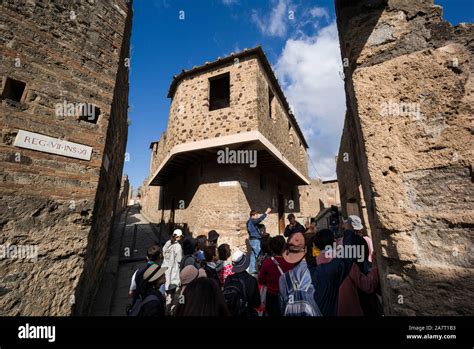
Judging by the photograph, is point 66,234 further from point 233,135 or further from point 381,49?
point 233,135

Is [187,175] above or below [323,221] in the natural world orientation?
above

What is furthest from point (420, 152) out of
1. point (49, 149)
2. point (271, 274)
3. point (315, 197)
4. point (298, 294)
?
point (315, 197)

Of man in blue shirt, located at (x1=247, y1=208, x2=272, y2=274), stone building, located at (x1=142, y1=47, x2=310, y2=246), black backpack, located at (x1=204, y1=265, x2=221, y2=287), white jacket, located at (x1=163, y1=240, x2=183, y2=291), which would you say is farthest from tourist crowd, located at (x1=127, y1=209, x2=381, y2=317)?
stone building, located at (x1=142, y1=47, x2=310, y2=246)

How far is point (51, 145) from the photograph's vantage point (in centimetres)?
262

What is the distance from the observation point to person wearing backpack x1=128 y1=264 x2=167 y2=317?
1934 millimetres

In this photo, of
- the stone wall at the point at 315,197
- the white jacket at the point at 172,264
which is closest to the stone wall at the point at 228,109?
the white jacket at the point at 172,264

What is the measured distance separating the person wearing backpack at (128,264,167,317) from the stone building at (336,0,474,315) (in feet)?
6.26

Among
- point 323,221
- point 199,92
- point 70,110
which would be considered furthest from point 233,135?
point 323,221

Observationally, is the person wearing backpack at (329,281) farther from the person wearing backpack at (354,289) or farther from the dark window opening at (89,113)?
the dark window opening at (89,113)

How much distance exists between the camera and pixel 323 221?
52.4 feet

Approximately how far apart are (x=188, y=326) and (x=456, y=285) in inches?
59.1

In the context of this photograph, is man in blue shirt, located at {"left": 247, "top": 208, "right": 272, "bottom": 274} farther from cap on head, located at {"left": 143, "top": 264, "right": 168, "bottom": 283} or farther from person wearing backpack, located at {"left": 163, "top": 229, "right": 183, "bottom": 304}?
cap on head, located at {"left": 143, "top": 264, "right": 168, "bottom": 283}

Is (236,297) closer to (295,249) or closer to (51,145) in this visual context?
(295,249)

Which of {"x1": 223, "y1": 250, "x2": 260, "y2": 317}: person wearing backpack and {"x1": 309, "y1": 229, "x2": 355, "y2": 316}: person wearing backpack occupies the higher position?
{"x1": 309, "y1": 229, "x2": 355, "y2": 316}: person wearing backpack
